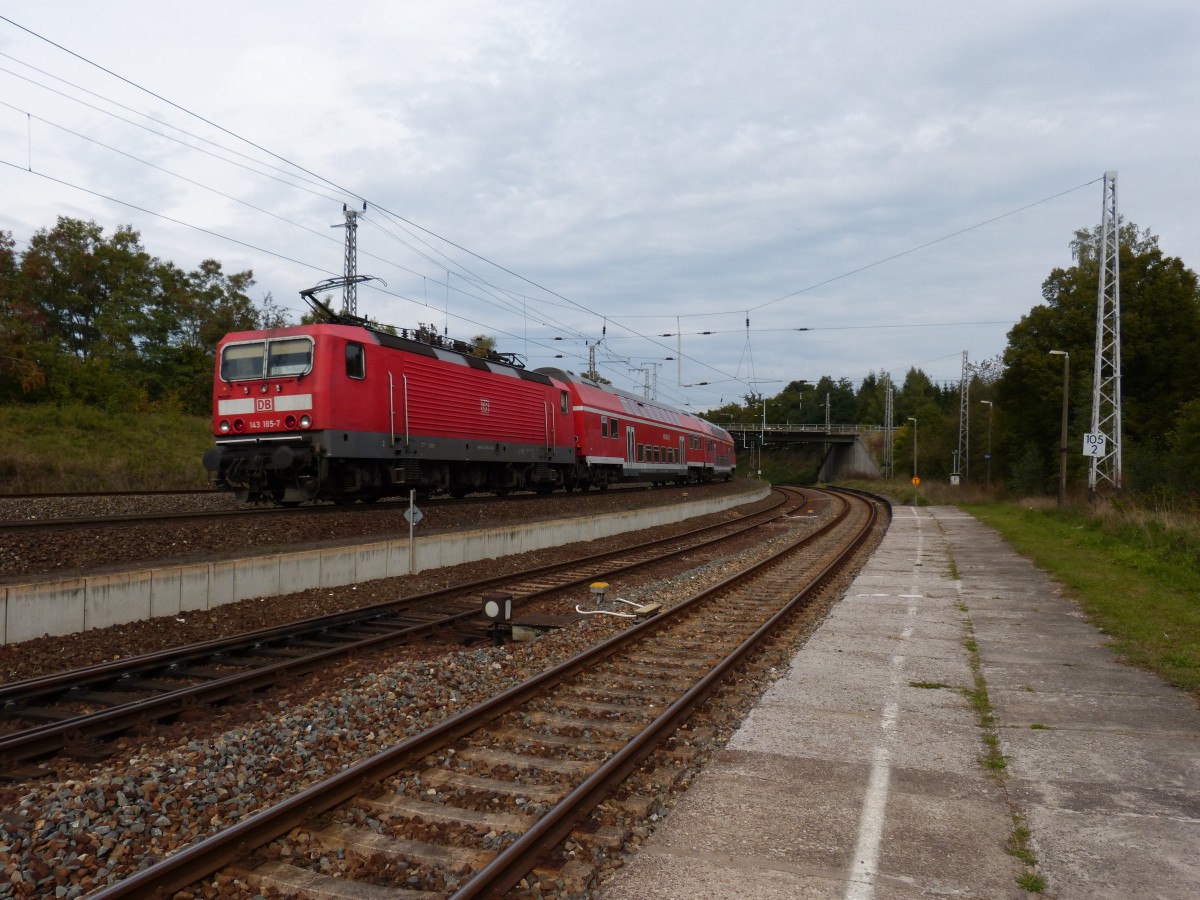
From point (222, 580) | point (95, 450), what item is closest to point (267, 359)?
point (222, 580)

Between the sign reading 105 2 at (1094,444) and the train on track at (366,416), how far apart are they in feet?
51.9

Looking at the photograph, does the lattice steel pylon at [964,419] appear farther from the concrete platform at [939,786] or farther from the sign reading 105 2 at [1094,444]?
the concrete platform at [939,786]

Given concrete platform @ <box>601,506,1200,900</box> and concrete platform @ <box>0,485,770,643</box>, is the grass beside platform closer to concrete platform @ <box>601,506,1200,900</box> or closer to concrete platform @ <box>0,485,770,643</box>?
concrete platform @ <box>601,506,1200,900</box>

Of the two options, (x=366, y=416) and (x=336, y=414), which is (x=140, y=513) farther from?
(x=366, y=416)

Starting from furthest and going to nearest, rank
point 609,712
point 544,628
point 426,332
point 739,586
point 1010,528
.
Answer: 1. point 1010,528
2. point 426,332
3. point 739,586
4. point 544,628
5. point 609,712

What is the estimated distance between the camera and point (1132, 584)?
13430 millimetres

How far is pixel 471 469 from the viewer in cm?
2080

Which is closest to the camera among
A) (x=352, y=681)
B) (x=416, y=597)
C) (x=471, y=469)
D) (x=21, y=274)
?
(x=352, y=681)

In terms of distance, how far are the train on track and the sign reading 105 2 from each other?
1582cm

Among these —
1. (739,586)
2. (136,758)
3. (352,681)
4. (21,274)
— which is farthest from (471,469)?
(21,274)

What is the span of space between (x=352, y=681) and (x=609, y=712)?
2436mm

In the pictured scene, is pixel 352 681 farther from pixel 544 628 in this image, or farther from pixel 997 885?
pixel 997 885

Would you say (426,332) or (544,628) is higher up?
(426,332)

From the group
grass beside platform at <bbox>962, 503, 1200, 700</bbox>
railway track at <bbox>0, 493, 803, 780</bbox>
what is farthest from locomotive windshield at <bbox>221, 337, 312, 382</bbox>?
grass beside platform at <bbox>962, 503, 1200, 700</bbox>
